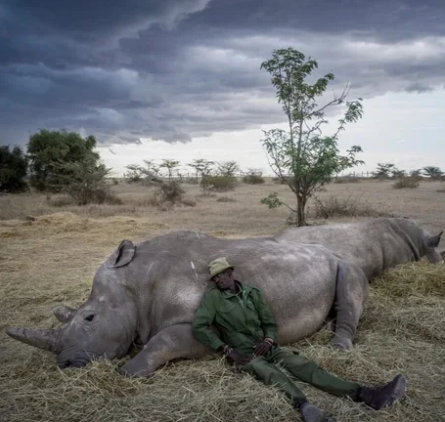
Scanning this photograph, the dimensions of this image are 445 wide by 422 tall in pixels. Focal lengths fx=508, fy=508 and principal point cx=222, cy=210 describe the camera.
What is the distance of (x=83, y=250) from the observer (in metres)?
11.4

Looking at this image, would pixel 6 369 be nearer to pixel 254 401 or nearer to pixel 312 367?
pixel 254 401

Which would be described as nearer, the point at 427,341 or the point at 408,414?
the point at 408,414

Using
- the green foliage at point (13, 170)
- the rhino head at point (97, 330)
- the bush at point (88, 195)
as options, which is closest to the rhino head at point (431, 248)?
the rhino head at point (97, 330)

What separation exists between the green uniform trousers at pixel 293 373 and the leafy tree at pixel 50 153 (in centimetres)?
2918

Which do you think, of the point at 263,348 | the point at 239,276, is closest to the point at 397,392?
the point at 263,348

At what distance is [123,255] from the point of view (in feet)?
17.5

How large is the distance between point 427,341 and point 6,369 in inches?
171

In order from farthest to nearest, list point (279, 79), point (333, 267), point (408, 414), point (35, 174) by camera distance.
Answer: point (35, 174)
point (279, 79)
point (333, 267)
point (408, 414)

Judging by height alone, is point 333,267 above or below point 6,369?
above

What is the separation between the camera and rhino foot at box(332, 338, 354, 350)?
201 inches

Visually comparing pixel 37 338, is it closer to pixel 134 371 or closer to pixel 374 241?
pixel 134 371

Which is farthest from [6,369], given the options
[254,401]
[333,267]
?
[333,267]

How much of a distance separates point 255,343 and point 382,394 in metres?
1.22

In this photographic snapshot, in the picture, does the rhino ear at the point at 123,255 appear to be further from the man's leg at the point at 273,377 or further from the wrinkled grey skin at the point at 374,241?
the wrinkled grey skin at the point at 374,241
